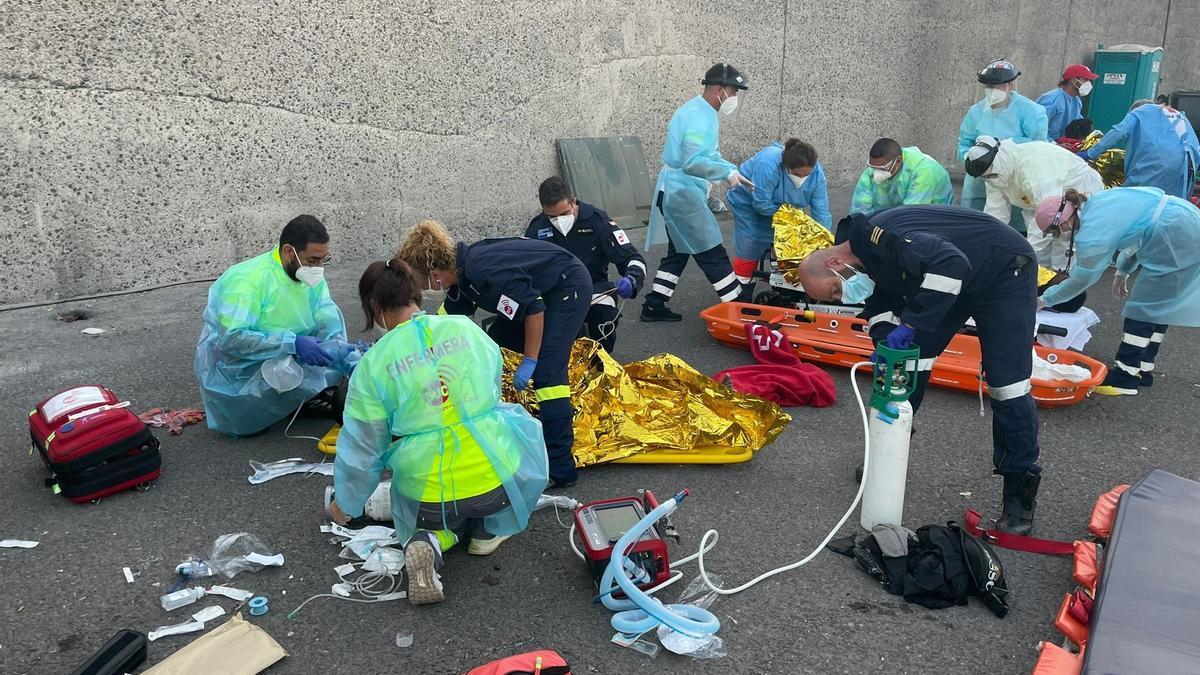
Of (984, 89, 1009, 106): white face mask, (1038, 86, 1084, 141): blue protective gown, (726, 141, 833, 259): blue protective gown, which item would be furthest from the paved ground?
(1038, 86, 1084, 141): blue protective gown

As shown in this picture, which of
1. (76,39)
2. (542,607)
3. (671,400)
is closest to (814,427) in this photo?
(671,400)

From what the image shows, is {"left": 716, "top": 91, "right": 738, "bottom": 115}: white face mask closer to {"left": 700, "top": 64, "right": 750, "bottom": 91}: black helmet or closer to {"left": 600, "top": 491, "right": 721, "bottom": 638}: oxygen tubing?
{"left": 700, "top": 64, "right": 750, "bottom": 91}: black helmet

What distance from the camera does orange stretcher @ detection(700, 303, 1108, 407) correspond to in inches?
194

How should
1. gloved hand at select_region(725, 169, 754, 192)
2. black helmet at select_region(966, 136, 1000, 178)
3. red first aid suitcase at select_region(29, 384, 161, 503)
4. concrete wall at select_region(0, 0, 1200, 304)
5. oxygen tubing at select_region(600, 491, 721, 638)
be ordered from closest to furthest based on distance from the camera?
oxygen tubing at select_region(600, 491, 721, 638)
red first aid suitcase at select_region(29, 384, 161, 503)
concrete wall at select_region(0, 0, 1200, 304)
black helmet at select_region(966, 136, 1000, 178)
gloved hand at select_region(725, 169, 754, 192)

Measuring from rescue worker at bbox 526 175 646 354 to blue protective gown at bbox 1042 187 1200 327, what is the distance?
2585 mm

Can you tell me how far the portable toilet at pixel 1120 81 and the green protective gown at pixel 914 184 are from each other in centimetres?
1143

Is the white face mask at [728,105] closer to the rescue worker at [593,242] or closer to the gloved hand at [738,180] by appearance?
the gloved hand at [738,180]

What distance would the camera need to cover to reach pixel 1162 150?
24.0 ft

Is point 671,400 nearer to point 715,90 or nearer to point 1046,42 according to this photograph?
point 715,90

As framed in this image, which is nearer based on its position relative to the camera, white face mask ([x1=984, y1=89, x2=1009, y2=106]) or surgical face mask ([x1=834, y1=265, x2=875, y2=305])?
surgical face mask ([x1=834, y1=265, x2=875, y2=305])

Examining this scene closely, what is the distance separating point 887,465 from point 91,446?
3418mm

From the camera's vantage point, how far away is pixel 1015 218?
7.17m

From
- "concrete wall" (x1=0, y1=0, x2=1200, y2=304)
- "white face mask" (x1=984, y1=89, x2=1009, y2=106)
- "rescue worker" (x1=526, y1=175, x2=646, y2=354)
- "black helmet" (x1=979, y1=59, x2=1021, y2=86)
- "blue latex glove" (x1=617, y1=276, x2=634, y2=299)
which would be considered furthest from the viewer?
"white face mask" (x1=984, y1=89, x2=1009, y2=106)

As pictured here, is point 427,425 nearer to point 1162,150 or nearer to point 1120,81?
point 1162,150
